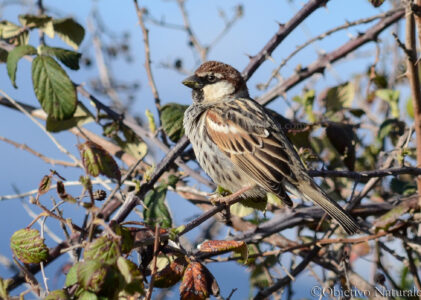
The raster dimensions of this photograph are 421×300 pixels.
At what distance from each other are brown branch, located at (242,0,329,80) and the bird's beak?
352mm

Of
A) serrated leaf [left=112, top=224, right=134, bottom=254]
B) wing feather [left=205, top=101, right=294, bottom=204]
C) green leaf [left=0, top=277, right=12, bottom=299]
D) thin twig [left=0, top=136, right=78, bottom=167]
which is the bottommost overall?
green leaf [left=0, top=277, right=12, bottom=299]

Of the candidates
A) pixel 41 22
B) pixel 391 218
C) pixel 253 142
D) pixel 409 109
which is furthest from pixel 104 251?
pixel 409 109

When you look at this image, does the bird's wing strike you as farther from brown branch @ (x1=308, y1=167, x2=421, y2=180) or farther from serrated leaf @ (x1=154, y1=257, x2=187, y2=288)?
serrated leaf @ (x1=154, y1=257, x2=187, y2=288)

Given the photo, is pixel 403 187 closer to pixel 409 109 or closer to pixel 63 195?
pixel 409 109

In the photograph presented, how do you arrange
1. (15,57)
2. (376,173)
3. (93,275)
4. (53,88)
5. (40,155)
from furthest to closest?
(40,155)
(15,57)
(53,88)
(376,173)
(93,275)

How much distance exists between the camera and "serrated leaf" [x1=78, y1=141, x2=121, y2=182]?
2467 millimetres

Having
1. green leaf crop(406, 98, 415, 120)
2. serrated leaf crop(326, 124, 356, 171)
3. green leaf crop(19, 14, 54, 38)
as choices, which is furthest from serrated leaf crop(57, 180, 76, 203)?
green leaf crop(406, 98, 415, 120)

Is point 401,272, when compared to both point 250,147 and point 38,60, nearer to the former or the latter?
point 250,147

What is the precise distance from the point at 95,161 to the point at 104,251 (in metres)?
0.84

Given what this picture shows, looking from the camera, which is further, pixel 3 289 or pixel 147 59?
pixel 147 59

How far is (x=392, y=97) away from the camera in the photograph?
12.5ft

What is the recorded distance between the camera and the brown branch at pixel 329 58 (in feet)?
11.9

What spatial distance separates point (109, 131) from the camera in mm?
3592

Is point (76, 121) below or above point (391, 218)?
above
